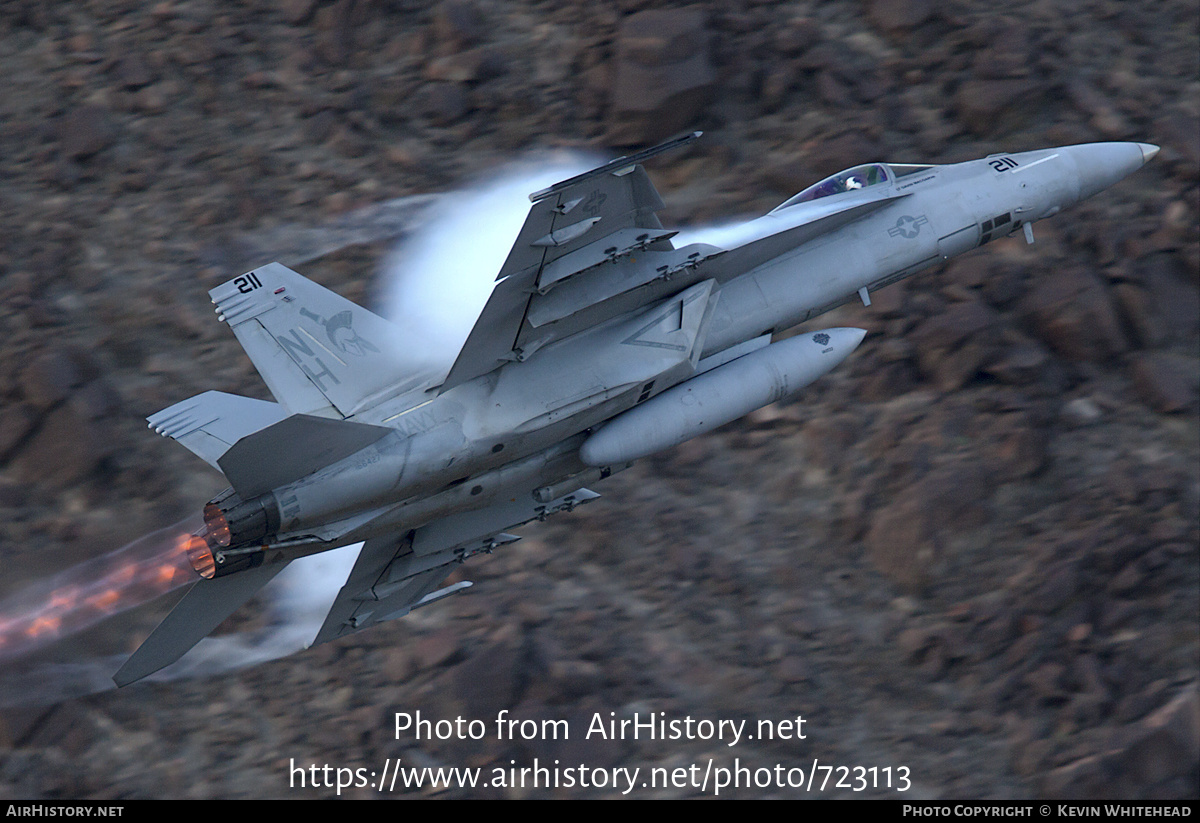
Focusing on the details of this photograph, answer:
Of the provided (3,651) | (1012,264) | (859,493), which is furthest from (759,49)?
(3,651)

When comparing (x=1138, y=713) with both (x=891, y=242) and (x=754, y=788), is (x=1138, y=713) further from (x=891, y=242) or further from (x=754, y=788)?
(x=891, y=242)

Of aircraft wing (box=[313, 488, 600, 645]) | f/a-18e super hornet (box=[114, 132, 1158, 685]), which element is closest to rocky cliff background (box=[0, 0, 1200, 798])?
aircraft wing (box=[313, 488, 600, 645])

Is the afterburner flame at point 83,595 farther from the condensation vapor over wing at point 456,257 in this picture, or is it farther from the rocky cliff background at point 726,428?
the condensation vapor over wing at point 456,257

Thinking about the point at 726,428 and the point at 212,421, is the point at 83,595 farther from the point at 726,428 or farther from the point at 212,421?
the point at 726,428

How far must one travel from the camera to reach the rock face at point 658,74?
3081 cm

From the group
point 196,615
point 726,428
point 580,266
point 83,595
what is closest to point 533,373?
point 580,266

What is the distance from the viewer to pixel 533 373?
65.0ft

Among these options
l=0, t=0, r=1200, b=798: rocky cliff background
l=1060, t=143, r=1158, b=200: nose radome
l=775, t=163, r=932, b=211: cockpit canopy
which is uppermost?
l=775, t=163, r=932, b=211: cockpit canopy

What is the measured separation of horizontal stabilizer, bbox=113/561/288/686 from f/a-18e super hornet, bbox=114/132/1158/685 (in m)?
0.03

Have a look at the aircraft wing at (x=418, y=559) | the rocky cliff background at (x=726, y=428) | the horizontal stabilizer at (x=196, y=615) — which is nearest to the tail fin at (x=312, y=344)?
the horizontal stabilizer at (x=196, y=615)

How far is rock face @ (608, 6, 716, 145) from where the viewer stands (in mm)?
30812

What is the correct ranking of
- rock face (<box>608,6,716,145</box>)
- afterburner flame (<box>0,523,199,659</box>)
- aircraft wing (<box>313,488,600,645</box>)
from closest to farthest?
aircraft wing (<box>313,488,600,645</box>)
afterburner flame (<box>0,523,199,659</box>)
rock face (<box>608,6,716,145</box>)

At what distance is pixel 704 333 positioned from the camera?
66.2ft

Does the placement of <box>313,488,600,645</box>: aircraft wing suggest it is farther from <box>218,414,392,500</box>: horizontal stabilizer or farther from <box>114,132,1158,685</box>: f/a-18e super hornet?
<box>218,414,392,500</box>: horizontal stabilizer
